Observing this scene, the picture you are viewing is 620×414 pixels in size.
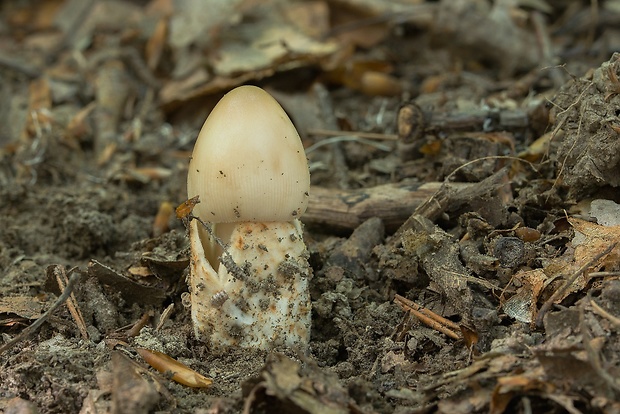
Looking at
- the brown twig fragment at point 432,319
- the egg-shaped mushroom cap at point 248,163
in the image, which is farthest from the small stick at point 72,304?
the brown twig fragment at point 432,319

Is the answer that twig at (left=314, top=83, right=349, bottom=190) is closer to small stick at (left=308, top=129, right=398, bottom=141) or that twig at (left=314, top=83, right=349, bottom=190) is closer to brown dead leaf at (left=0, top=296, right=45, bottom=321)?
small stick at (left=308, top=129, right=398, bottom=141)

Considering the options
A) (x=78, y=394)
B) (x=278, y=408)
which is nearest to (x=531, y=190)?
(x=278, y=408)

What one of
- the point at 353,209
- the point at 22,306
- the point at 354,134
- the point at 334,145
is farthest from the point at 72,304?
the point at 354,134

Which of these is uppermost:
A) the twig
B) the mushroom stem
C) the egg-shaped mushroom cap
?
the egg-shaped mushroom cap

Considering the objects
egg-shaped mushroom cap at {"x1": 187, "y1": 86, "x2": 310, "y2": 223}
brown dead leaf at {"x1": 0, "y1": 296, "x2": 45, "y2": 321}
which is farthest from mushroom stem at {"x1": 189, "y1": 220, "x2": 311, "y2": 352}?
brown dead leaf at {"x1": 0, "y1": 296, "x2": 45, "y2": 321}

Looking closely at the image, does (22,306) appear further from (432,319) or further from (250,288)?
(432,319)

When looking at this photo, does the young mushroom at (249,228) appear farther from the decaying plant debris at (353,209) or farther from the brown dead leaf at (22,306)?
the brown dead leaf at (22,306)
